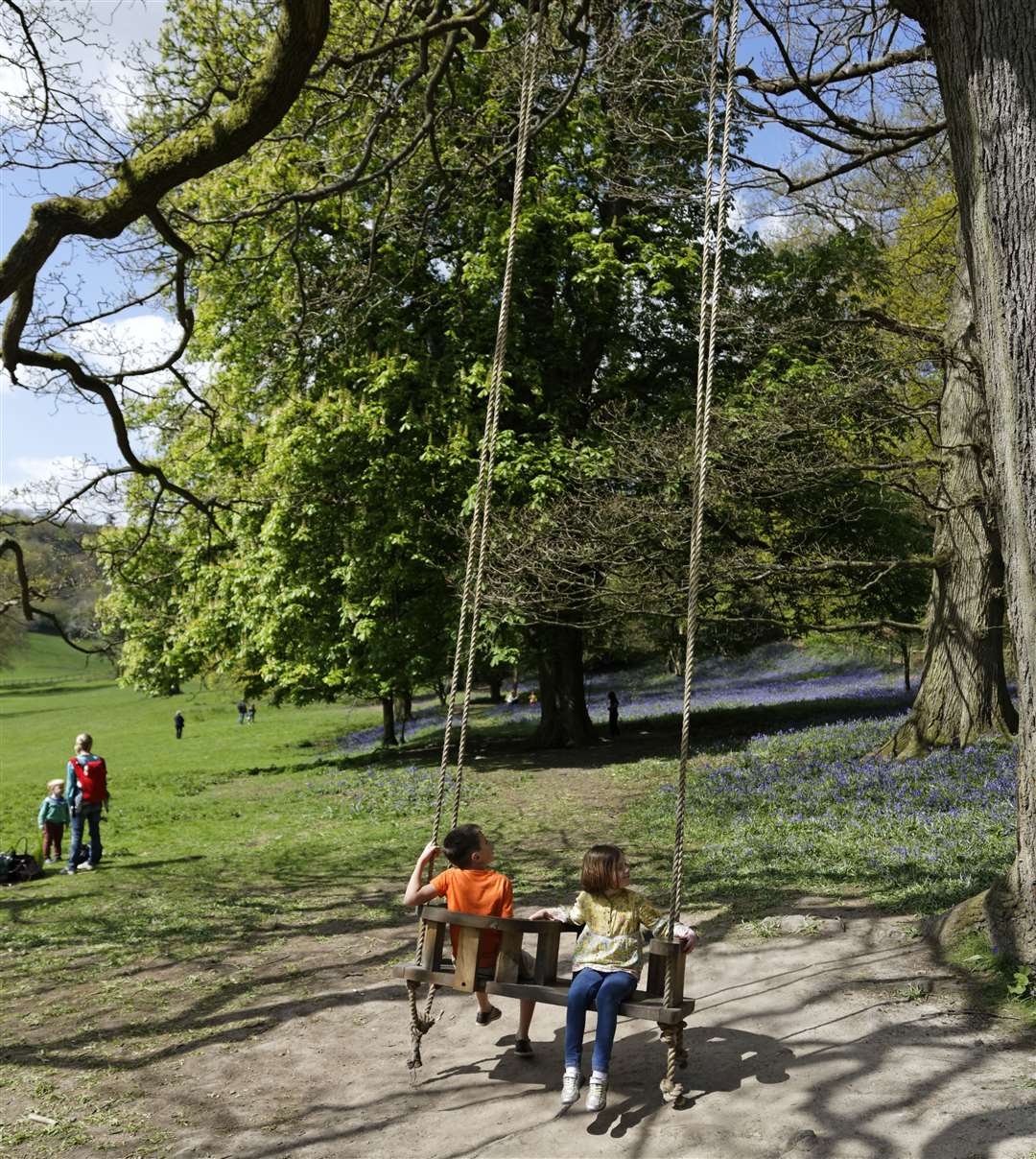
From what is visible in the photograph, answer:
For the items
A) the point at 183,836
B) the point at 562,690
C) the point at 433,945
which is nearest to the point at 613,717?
the point at 562,690

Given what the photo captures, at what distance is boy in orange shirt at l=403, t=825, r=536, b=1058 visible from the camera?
6.57 metres

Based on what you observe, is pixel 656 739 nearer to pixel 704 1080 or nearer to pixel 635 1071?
pixel 635 1071

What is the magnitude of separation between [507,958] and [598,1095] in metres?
0.92

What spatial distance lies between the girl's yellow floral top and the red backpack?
430 inches

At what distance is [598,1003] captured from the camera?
5840mm

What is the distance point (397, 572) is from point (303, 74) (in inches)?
626

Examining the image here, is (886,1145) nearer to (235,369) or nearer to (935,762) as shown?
(935,762)

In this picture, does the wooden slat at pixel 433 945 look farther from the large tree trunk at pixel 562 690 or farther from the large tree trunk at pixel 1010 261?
the large tree trunk at pixel 562 690

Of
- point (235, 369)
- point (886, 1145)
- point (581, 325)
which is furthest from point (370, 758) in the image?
point (886, 1145)

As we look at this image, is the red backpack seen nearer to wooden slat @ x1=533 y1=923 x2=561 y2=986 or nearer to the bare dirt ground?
the bare dirt ground

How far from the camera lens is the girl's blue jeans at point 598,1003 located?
227 inches

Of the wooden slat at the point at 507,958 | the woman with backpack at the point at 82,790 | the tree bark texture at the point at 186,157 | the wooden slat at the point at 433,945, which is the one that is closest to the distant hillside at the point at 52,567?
the woman with backpack at the point at 82,790

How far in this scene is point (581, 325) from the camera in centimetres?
2428

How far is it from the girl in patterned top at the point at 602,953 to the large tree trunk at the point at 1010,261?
8.02ft
